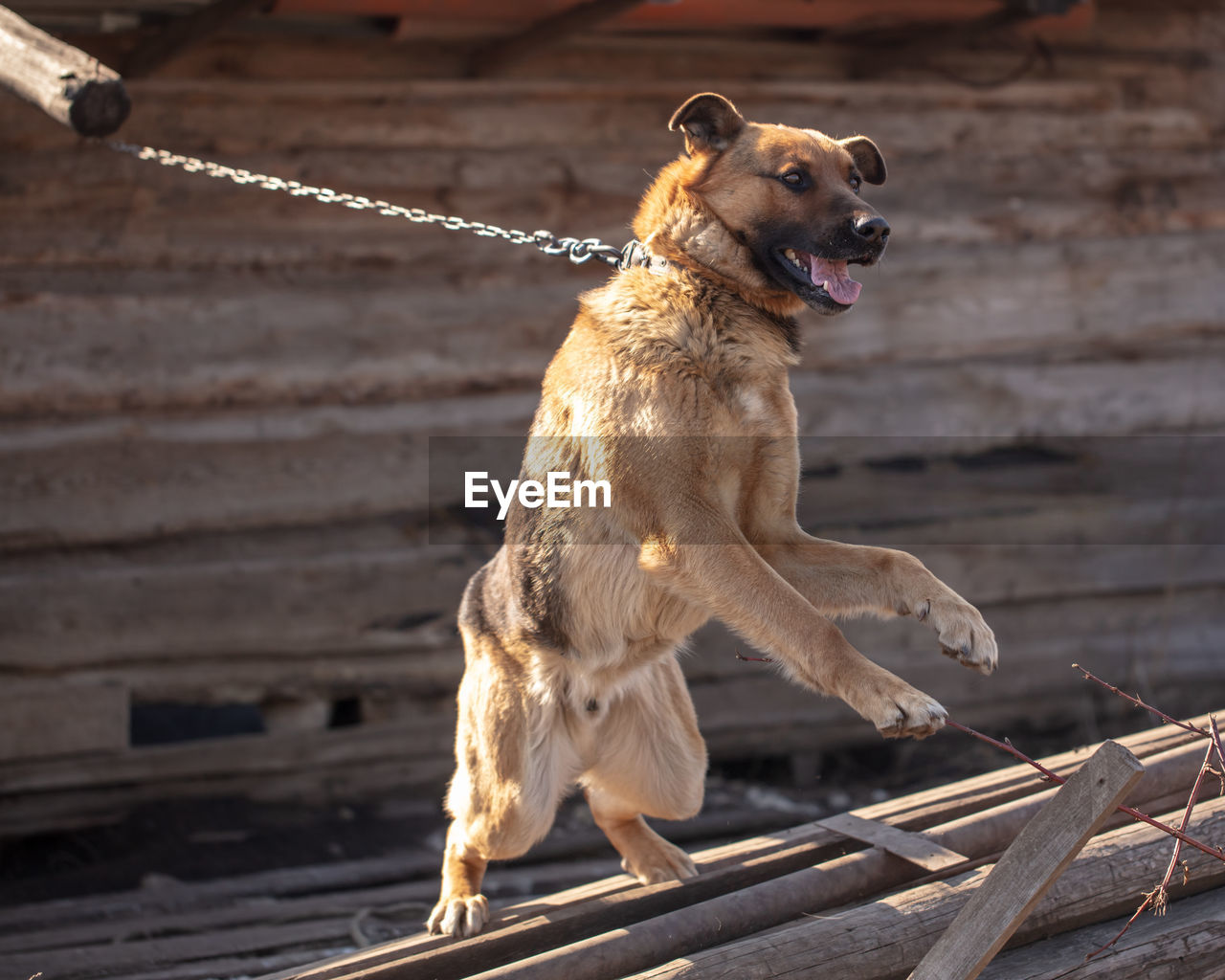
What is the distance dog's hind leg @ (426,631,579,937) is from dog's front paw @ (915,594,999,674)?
3.92 ft

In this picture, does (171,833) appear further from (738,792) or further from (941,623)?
(941,623)

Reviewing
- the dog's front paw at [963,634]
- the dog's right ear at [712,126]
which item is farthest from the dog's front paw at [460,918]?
the dog's right ear at [712,126]

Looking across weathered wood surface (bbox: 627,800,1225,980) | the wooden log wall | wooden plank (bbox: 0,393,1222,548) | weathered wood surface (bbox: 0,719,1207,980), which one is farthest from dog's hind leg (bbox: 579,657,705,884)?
wooden plank (bbox: 0,393,1222,548)

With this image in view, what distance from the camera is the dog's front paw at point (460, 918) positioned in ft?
11.0

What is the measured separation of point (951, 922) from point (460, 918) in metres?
1.41

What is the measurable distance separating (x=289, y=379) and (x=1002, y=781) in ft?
11.9

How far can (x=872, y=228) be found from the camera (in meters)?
2.97

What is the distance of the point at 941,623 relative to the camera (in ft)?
9.34

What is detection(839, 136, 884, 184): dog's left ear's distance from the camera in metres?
3.47

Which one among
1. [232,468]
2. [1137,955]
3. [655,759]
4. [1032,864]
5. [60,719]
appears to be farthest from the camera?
[232,468]

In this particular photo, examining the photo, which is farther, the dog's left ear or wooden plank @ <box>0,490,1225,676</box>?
wooden plank @ <box>0,490,1225,676</box>

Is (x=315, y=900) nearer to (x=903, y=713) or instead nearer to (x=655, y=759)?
(x=655, y=759)

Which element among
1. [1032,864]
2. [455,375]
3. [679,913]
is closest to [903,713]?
[1032,864]

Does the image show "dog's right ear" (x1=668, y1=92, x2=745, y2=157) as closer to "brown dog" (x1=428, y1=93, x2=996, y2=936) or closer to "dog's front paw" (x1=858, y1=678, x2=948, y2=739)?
"brown dog" (x1=428, y1=93, x2=996, y2=936)
